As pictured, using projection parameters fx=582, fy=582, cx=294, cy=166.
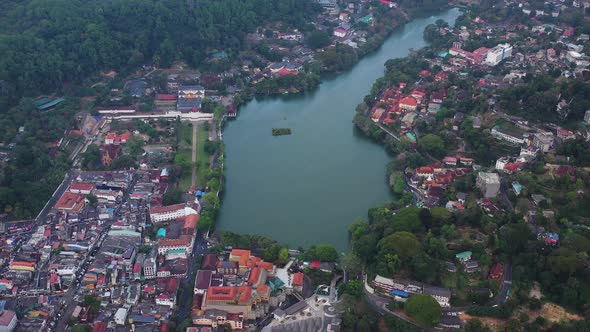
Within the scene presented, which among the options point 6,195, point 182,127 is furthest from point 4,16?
point 6,195

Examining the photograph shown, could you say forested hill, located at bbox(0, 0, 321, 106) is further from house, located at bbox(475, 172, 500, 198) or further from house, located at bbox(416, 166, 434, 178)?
house, located at bbox(475, 172, 500, 198)

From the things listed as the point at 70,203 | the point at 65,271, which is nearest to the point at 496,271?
the point at 65,271

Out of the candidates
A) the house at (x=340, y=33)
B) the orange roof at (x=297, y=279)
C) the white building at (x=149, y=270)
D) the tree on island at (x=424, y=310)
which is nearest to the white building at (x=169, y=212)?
the white building at (x=149, y=270)

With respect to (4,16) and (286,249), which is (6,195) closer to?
(286,249)

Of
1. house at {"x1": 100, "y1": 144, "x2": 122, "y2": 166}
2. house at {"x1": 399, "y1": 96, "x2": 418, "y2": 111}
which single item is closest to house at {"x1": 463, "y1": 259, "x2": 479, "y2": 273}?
house at {"x1": 399, "y1": 96, "x2": 418, "y2": 111}

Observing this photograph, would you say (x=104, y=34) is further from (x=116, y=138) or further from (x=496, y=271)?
(x=496, y=271)

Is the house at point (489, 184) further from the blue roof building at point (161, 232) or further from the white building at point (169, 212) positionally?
the blue roof building at point (161, 232)
